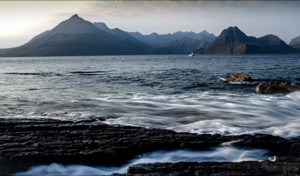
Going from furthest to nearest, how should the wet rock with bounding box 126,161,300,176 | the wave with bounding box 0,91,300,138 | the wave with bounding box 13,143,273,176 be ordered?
the wave with bounding box 0,91,300,138
the wave with bounding box 13,143,273,176
the wet rock with bounding box 126,161,300,176

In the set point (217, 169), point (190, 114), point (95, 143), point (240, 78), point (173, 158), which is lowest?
point (240, 78)

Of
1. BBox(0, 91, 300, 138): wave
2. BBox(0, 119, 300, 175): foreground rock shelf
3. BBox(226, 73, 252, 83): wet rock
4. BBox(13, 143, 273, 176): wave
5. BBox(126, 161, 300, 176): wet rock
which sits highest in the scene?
BBox(126, 161, 300, 176): wet rock

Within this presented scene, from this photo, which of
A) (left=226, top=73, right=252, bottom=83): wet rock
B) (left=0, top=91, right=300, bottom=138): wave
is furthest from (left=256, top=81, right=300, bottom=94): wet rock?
(left=226, top=73, right=252, bottom=83): wet rock

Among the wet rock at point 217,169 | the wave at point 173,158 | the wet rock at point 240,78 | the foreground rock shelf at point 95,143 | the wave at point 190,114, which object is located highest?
the wet rock at point 217,169

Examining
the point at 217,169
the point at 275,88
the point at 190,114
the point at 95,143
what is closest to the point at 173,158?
the point at 217,169

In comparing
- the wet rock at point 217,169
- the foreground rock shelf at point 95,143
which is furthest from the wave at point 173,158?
the wet rock at point 217,169

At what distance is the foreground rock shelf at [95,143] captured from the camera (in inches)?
369

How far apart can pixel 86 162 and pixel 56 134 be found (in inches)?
119

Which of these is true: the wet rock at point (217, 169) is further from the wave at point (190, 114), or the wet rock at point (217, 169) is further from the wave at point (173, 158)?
the wave at point (190, 114)

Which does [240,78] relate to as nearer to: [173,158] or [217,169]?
[173,158]

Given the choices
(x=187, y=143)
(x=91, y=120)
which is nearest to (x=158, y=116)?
(x=91, y=120)

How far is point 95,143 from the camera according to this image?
10.7m

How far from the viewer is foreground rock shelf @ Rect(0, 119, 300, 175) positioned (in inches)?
369

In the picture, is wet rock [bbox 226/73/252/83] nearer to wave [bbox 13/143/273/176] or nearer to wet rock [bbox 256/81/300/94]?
wet rock [bbox 256/81/300/94]
